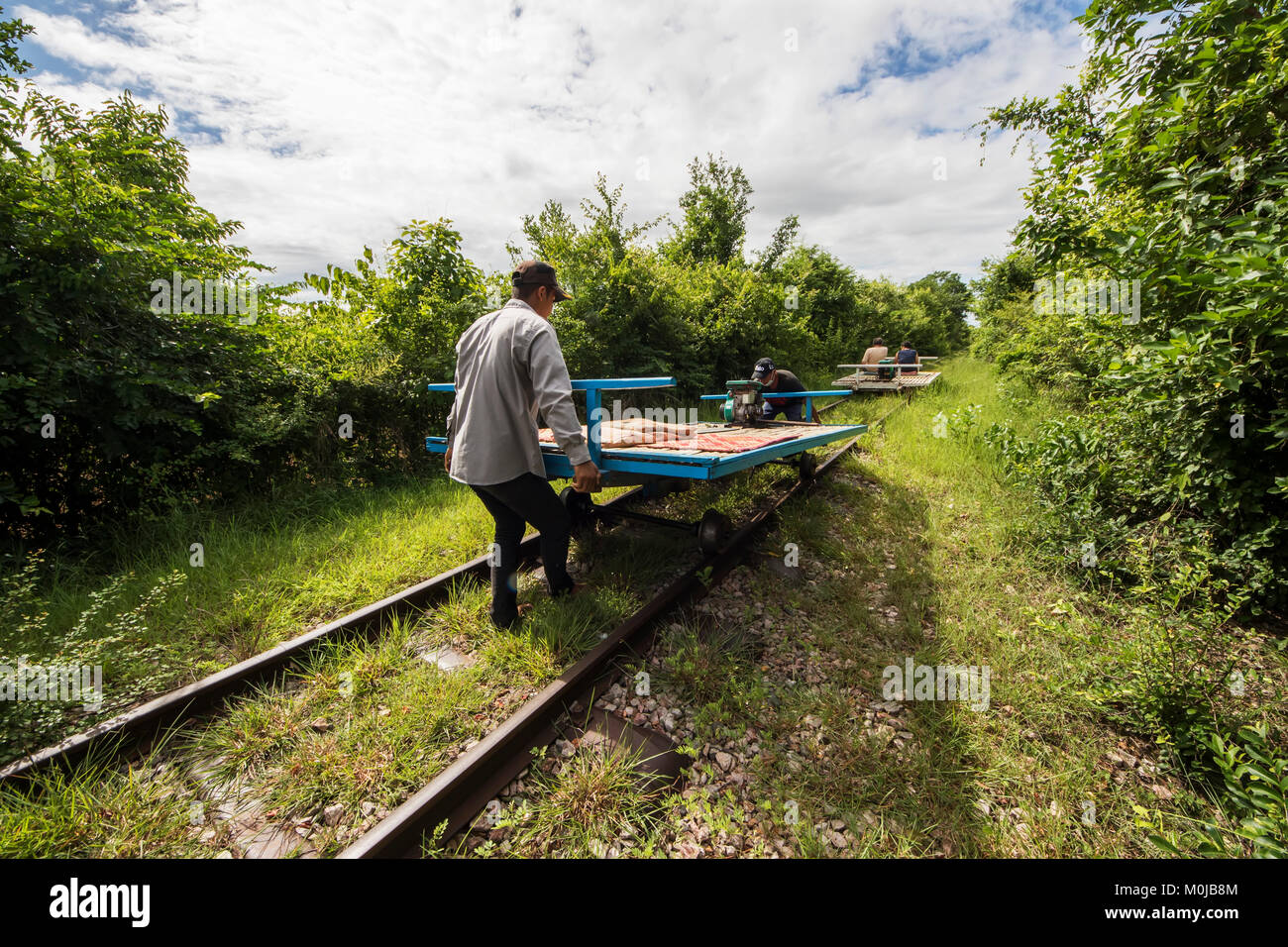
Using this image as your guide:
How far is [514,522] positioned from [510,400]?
801 mm

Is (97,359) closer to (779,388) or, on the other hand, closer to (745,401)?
(745,401)

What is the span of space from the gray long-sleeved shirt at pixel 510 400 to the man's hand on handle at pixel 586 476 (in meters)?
0.05

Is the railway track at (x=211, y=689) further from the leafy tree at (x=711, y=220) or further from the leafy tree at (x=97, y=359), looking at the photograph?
the leafy tree at (x=711, y=220)

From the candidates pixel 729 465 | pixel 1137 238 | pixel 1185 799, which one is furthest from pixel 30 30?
pixel 1185 799

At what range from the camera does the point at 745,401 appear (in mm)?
5250

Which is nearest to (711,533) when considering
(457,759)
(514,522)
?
(514,522)

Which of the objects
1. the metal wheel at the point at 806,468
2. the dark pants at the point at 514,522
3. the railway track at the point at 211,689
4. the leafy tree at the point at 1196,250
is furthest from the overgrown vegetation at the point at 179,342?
the leafy tree at the point at 1196,250

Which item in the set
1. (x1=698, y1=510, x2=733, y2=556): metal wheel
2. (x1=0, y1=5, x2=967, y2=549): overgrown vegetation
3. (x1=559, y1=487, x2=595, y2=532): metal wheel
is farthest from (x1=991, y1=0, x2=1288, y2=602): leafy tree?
(x1=0, y1=5, x2=967, y2=549): overgrown vegetation

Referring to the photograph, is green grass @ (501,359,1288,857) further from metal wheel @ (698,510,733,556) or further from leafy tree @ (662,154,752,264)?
leafy tree @ (662,154,752,264)

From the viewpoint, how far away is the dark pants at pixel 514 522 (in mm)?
2852

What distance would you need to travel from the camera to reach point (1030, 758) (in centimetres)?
215

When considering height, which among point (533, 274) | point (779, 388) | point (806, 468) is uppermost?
point (533, 274)

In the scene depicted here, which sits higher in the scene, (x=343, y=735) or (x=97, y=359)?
(x=97, y=359)

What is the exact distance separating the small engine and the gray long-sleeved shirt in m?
3.02
